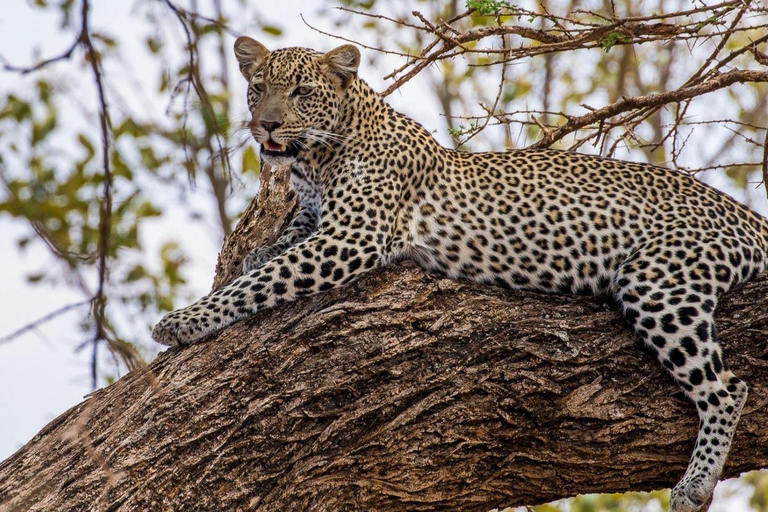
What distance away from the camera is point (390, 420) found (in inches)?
232

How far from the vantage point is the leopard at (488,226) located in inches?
244

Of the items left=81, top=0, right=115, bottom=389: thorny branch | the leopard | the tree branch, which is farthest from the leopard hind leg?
left=81, top=0, right=115, bottom=389: thorny branch

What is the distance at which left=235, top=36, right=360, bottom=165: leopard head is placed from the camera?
6898 mm

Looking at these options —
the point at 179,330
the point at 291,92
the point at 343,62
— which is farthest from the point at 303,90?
the point at 179,330

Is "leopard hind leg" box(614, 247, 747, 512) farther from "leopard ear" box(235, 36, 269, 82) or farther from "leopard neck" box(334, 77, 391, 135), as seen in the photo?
"leopard ear" box(235, 36, 269, 82)

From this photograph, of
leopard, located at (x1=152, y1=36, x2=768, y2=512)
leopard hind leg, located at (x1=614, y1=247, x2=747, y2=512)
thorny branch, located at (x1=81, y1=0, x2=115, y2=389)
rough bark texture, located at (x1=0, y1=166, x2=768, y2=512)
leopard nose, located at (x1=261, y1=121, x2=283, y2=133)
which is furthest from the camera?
leopard nose, located at (x1=261, y1=121, x2=283, y2=133)

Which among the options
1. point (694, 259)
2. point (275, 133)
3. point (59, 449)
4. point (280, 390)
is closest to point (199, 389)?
point (280, 390)

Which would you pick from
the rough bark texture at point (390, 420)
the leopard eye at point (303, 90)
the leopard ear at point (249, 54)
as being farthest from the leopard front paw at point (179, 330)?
the leopard ear at point (249, 54)

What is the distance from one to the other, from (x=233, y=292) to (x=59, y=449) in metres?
1.43

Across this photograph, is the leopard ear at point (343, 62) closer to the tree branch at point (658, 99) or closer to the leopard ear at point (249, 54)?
the leopard ear at point (249, 54)

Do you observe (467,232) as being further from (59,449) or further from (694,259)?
(59,449)

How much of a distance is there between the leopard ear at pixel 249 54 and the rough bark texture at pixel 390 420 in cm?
213

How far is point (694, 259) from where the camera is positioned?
21.4 ft

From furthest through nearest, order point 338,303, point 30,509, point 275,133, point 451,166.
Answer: point 451,166 → point 275,133 → point 338,303 → point 30,509
